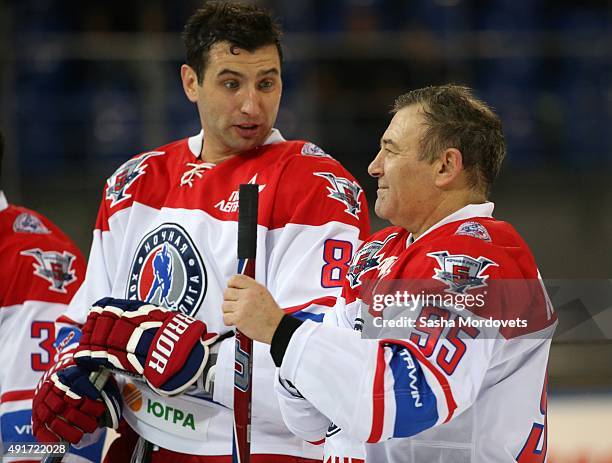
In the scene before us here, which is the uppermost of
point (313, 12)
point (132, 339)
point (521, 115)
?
point (313, 12)

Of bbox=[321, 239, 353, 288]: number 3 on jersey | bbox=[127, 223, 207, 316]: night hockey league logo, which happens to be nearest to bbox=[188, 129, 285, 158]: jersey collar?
bbox=[127, 223, 207, 316]: night hockey league logo

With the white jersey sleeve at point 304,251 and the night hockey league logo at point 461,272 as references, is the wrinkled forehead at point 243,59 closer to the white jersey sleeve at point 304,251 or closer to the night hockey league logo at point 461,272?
the white jersey sleeve at point 304,251

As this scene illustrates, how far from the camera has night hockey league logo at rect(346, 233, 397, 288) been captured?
1901 mm

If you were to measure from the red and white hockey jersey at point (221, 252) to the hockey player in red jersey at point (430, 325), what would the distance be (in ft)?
0.76

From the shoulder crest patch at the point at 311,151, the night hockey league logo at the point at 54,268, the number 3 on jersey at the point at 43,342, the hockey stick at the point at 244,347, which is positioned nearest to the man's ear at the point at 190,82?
the shoulder crest patch at the point at 311,151

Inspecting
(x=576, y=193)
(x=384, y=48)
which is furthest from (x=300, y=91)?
(x=576, y=193)

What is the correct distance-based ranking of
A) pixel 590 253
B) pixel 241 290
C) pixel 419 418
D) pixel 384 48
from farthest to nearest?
pixel 384 48
pixel 590 253
pixel 241 290
pixel 419 418

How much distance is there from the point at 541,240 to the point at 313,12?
1.96m

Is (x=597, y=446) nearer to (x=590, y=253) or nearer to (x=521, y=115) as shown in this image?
(x=590, y=253)

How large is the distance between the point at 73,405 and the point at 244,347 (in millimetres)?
570

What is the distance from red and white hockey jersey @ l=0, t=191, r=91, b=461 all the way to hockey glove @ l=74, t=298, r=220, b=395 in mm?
433

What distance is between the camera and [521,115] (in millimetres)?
5547

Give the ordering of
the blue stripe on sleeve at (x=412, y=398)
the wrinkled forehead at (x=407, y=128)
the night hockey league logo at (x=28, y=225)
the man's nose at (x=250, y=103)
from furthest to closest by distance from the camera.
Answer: the night hockey league logo at (x=28, y=225)
the man's nose at (x=250, y=103)
the wrinkled forehead at (x=407, y=128)
the blue stripe on sleeve at (x=412, y=398)

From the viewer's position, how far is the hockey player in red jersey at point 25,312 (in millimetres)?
2541
